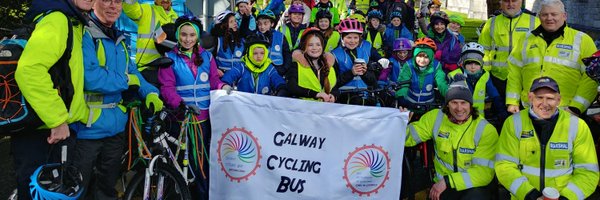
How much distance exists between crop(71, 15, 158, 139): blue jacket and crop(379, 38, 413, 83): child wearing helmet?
3.33m

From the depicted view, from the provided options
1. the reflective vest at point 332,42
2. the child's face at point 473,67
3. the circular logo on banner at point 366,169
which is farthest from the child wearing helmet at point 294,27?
the circular logo on banner at point 366,169

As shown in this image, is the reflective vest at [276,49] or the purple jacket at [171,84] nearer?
the purple jacket at [171,84]

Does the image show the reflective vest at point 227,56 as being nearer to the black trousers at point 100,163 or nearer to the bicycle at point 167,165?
the bicycle at point 167,165

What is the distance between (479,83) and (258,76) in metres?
2.38

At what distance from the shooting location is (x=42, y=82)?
3.71 m

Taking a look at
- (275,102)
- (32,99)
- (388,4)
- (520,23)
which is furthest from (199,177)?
(388,4)

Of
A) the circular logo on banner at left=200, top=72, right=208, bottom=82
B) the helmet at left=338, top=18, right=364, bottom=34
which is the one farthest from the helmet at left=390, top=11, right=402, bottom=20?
A: the circular logo on banner at left=200, top=72, right=208, bottom=82

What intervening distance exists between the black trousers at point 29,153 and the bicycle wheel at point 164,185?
749 mm

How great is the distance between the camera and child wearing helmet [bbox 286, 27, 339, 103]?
5750mm

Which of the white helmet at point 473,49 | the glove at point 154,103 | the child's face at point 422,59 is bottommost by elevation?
the glove at point 154,103

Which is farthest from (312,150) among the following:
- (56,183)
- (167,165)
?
(56,183)

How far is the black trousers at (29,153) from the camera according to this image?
13.3ft

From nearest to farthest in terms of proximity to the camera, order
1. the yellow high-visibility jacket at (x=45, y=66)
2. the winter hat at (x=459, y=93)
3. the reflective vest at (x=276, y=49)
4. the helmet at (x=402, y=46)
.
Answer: the yellow high-visibility jacket at (x=45, y=66) < the winter hat at (x=459, y=93) < the helmet at (x=402, y=46) < the reflective vest at (x=276, y=49)

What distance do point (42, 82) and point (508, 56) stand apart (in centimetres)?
497
